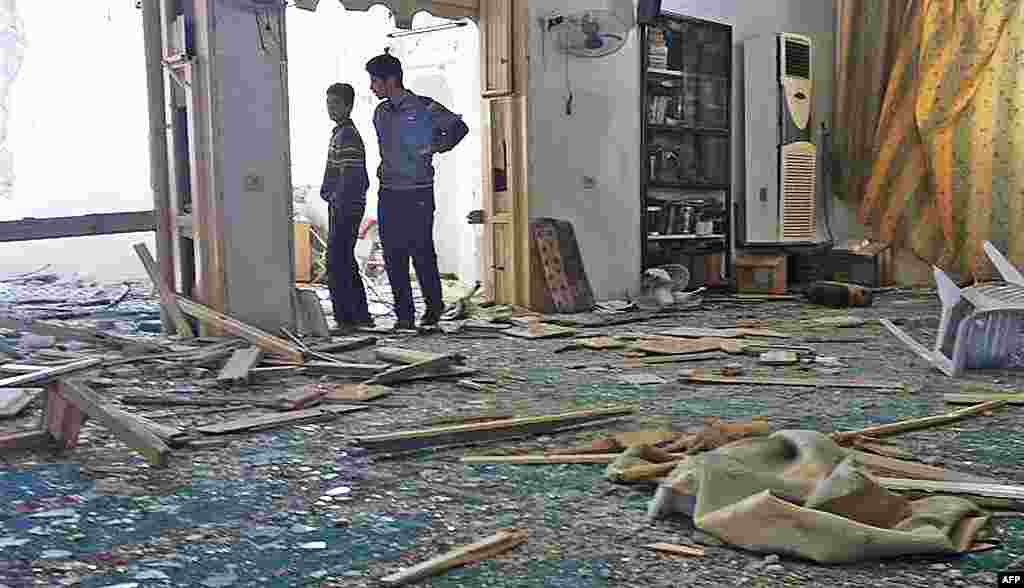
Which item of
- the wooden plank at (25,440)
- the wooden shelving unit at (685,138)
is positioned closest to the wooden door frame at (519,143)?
the wooden shelving unit at (685,138)

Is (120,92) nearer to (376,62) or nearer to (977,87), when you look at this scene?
(376,62)

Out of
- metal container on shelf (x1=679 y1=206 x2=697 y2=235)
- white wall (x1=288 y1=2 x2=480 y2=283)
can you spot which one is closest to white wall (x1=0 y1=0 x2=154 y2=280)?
white wall (x1=288 y1=2 x2=480 y2=283)

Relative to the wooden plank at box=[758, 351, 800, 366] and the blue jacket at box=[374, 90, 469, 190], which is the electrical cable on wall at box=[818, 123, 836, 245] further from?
the wooden plank at box=[758, 351, 800, 366]

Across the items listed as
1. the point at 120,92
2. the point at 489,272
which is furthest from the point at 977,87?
the point at 120,92

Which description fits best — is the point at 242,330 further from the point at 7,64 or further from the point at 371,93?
the point at 7,64

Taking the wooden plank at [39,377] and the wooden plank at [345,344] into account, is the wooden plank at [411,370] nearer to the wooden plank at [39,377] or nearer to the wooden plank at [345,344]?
the wooden plank at [345,344]

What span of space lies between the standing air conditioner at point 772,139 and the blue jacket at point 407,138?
13.7ft

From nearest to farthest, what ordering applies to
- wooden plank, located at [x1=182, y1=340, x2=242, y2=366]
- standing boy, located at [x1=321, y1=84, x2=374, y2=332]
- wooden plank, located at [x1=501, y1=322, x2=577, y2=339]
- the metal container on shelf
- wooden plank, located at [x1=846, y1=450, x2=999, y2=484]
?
1. wooden plank, located at [x1=846, y1=450, x2=999, y2=484]
2. wooden plank, located at [x1=182, y1=340, x2=242, y2=366]
3. wooden plank, located at [x1=501, y1=322, x2=577, y2=339]
4. standing boy, located at [x1=321, y1=84, x2=374, y2=332]
5. the metal container on shelf

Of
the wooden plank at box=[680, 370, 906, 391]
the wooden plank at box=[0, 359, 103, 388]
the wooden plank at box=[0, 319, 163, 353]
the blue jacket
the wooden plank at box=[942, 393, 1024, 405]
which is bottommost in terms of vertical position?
the wooden plank at box=[680, 370, 906, 391]

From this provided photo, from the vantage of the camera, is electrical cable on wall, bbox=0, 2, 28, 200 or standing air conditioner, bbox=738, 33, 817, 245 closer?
standing air conditioner, bbox=738, 33, 817, 245

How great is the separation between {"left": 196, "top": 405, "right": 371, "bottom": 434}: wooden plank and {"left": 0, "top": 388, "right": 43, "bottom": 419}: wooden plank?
0.80 metres

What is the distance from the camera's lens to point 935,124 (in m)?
9.72

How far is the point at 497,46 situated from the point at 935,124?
4844mm

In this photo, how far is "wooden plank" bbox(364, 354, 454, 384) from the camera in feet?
14.6
